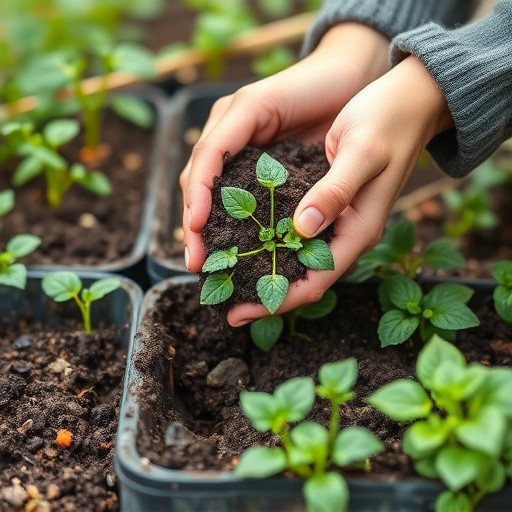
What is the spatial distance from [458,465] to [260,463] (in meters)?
0.27

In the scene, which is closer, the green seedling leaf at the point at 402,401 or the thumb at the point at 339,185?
the green seedling leaf at the point at 402,401

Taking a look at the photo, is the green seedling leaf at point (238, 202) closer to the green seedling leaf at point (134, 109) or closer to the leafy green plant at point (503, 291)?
the leafy green plant at point (503, 291)

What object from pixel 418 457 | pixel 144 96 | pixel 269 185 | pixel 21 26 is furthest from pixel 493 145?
pixel 21 26

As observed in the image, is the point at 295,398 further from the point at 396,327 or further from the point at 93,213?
the point at 93,213

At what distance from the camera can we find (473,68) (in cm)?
138

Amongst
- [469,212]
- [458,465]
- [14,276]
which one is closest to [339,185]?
[458,465]

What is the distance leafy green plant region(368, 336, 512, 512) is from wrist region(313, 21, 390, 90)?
776 mm

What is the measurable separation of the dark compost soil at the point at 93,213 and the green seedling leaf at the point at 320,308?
0.55 meters

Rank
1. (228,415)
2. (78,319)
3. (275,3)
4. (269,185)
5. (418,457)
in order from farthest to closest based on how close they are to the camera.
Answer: (275,3), (78,319), (228,415), (269,185), (418,457)

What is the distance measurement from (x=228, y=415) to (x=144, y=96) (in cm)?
135

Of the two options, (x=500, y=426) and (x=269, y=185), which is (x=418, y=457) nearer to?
(x=500, y=426)

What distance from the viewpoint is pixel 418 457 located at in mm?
1101

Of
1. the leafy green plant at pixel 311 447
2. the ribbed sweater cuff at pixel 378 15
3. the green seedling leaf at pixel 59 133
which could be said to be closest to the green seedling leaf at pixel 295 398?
the leafy green plant at pixel 311 447

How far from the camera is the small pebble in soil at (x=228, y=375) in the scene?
4.85 ft
